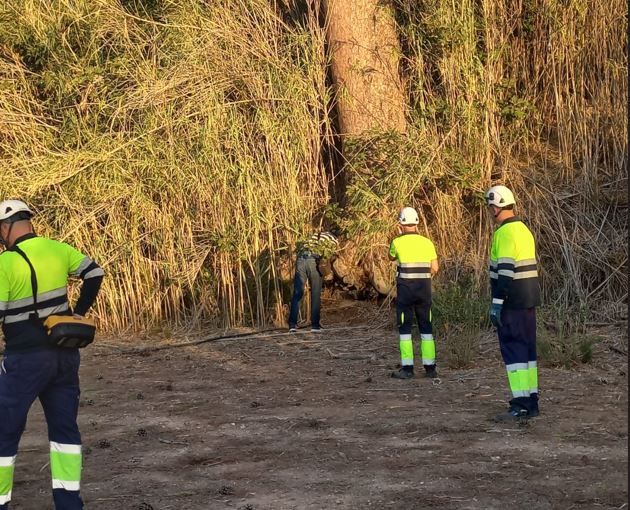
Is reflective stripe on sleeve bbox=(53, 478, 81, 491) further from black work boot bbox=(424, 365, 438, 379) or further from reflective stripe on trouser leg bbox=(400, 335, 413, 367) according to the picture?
black work boot bbox=(424, 365, 438, 379)

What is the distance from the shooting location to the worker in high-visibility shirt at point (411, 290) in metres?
9.20

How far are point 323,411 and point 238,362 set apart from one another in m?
3.06

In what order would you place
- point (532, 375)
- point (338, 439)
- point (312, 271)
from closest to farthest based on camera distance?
point (338, 439), point (532, 375), point (312, 271)

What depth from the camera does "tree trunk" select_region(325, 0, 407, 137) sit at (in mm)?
13547

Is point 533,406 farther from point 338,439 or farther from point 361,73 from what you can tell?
point 361,73

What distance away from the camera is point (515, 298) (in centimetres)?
704

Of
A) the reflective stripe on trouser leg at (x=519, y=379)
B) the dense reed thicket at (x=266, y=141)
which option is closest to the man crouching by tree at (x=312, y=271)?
the dense reed thicket at (x=266, y=141)

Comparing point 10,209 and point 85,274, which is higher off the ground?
point 10,209

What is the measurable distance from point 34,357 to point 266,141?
8.47 meters

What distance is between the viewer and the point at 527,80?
13.4 metres

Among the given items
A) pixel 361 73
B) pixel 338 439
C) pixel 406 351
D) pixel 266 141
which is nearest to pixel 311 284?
pixel 266 141

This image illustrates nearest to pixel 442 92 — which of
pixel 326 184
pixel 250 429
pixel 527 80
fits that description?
pixel 527 80

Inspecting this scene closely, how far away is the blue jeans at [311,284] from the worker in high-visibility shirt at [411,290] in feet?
10.7

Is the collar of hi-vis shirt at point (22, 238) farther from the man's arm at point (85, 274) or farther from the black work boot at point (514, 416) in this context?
the black work boot at point (514, 416)
